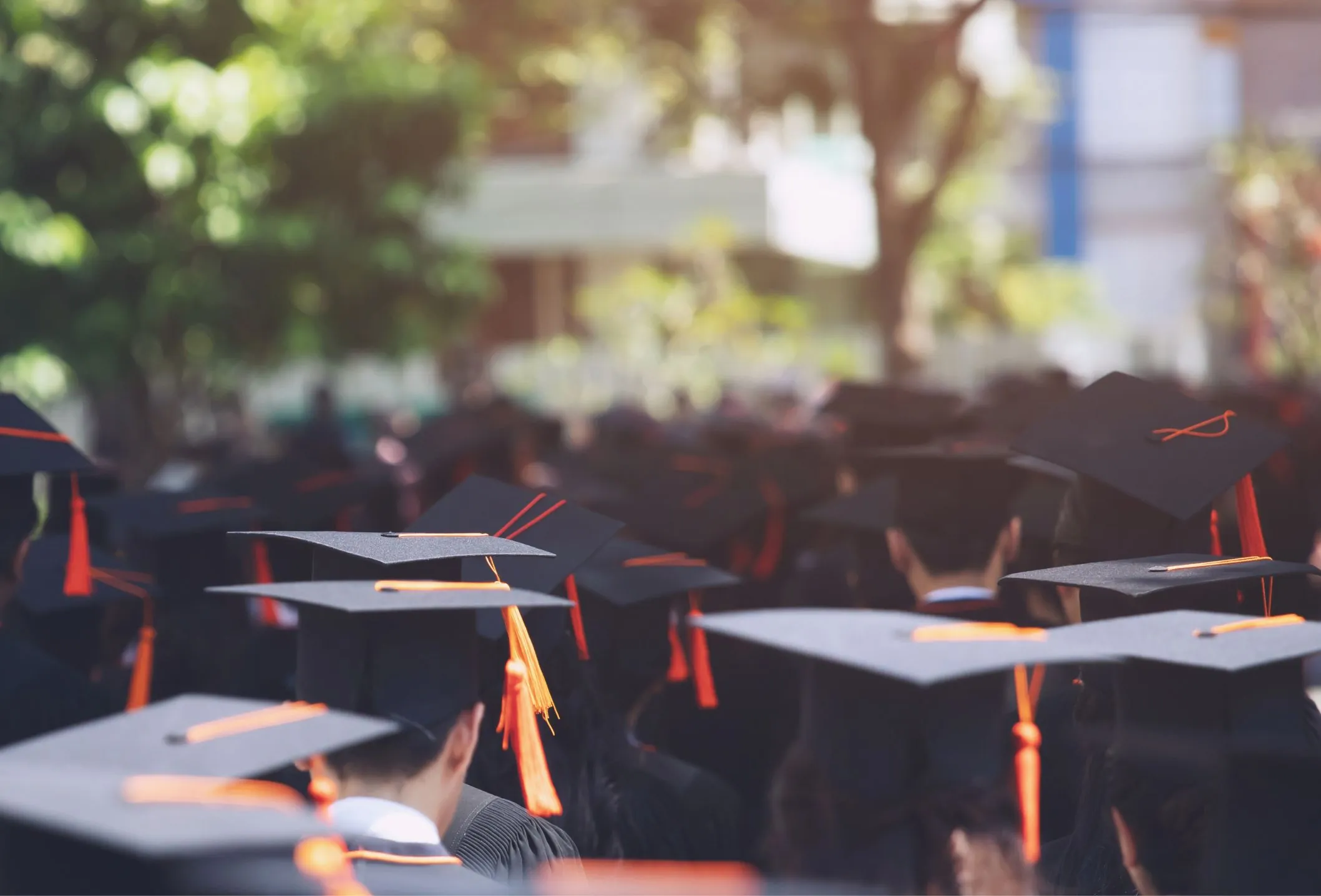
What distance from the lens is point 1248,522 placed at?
3420 millimetres

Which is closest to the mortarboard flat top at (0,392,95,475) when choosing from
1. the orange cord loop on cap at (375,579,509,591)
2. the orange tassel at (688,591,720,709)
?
the orange cord loop on cap at (375,579,509,591)

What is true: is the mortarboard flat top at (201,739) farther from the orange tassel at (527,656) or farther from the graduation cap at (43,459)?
the graduation cap at (43,459)

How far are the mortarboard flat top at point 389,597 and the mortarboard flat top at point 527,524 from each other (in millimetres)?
547

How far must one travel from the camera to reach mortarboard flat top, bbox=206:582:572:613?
2408 millimetres

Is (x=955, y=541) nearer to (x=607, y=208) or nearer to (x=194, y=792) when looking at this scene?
(x=194, y=792)

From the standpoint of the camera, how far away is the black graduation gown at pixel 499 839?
2395 mm

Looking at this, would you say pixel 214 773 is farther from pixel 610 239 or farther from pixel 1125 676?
pixel 610 239

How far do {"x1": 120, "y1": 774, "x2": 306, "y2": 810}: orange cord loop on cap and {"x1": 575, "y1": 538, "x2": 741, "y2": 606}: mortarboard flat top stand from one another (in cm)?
173

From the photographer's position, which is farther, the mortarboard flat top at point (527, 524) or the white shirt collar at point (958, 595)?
the white shirt collar at point (958, 595)

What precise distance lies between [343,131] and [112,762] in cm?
739

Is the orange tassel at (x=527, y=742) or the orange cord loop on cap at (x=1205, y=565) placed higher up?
the orange cord loop on cap at (x=1205, y=565)

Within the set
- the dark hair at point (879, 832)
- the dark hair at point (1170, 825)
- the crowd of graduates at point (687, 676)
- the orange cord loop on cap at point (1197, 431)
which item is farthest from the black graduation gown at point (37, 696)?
the orange cord loop on cap at point (1197, 431)

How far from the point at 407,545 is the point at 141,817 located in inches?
45.1

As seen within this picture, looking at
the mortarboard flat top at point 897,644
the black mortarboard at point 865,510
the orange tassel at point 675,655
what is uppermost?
the black mortarboard at point 865,510
